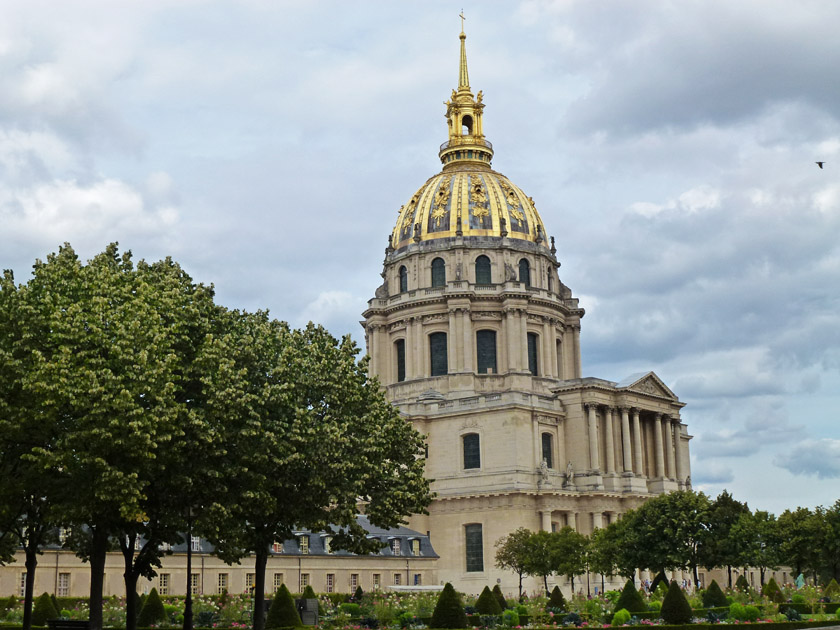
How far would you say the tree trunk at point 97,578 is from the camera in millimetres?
34594

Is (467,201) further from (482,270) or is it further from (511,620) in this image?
(511,620)

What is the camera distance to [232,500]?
3603 centimetres

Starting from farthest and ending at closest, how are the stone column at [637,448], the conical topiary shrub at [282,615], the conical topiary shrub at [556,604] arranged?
the stone column at [637,448], the conical topiary shrub at [556,604], the conical topiary shrub at [282,615]

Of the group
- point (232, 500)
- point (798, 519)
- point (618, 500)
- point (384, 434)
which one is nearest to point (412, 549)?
point (618, 500)

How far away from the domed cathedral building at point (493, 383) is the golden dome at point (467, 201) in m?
0.14

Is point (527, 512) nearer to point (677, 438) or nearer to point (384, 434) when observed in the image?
point (677, 438)

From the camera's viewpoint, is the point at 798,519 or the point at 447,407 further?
the point at 447,407

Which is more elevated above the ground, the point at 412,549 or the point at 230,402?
the point at 230,402

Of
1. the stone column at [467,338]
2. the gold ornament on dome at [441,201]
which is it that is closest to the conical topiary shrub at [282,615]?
the stone column at [467,338]

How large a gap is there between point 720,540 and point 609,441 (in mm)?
20789

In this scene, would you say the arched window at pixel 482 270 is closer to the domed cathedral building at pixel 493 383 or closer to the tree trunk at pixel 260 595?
the domed cathedral building at pixel 493 383

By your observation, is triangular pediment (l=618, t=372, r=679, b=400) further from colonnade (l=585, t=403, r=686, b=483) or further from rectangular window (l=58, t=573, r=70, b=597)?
rectangular window (l=58, t=573, r=70, b=597)

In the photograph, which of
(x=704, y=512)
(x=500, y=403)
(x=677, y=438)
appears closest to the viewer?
(x=704, y=512)

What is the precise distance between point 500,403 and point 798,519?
928 inches
